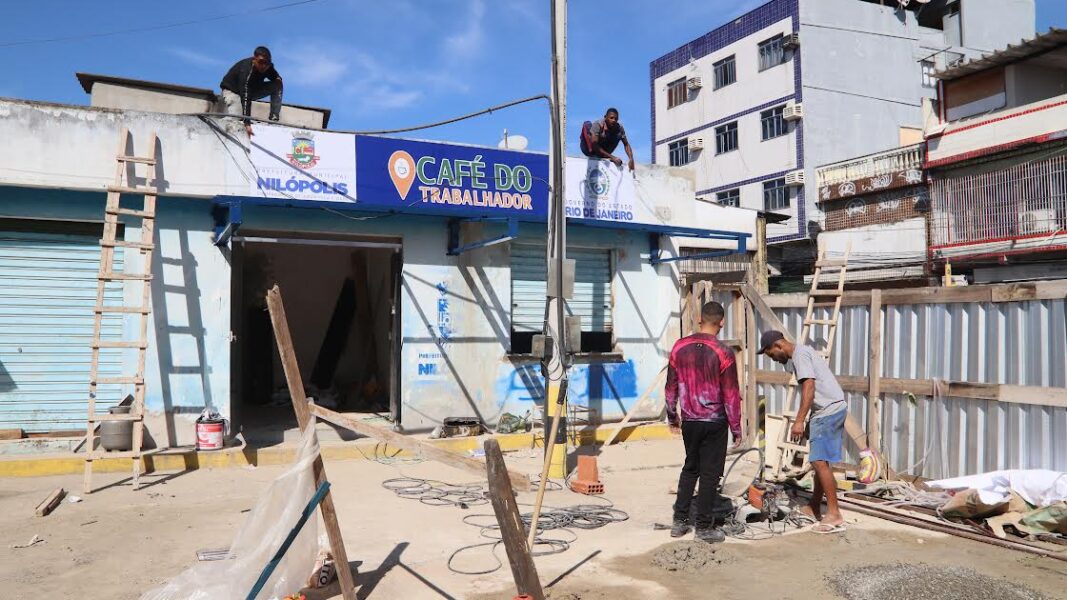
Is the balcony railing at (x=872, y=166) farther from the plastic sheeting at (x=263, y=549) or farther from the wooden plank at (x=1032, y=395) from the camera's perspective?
the plastic sheeting at (x=263, y=549)

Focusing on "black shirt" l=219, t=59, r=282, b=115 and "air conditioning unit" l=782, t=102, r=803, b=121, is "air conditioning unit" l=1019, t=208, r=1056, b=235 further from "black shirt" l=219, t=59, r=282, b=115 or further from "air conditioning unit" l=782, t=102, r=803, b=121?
"black shirt" l=219, t=59, r=282, b=115

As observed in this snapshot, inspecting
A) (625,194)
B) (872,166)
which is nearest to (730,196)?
(872,166)

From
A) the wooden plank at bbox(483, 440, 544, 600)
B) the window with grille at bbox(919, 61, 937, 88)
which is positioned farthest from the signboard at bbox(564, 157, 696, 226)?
the window with grille at bbox(919, 61, 937, 88)

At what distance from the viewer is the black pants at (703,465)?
20.1 ft

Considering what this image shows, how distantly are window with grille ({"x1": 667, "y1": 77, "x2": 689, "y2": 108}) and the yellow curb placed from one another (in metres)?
29.3

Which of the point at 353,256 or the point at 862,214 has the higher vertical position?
the point at 862,214

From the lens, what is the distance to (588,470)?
830cm

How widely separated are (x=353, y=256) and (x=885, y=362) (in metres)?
11.2

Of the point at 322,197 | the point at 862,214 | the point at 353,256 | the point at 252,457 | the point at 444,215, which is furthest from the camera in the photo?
the point at 862,214

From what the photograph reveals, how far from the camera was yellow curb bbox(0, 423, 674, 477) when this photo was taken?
872cm

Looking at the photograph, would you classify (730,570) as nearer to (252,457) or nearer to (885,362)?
(885,362)

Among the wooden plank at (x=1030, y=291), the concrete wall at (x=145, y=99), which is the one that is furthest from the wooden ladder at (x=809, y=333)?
the concrete wall at (x=145, y=99)

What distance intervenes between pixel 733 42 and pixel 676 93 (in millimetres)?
3987

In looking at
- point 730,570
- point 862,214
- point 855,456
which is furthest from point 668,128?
point 730,570
